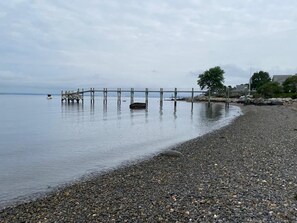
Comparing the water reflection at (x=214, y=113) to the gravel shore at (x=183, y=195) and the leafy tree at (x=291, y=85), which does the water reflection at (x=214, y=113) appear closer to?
the gravel shore at (x=183, y=195)

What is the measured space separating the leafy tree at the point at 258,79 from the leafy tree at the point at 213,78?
12750 millimetres

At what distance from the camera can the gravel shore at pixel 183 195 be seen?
21.5 feet

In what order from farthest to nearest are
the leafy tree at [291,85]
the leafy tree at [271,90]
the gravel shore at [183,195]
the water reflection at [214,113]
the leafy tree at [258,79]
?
the leafy tree at [258,79] → the leafy tree at [271,90] → the leafy tree at [291,85] → the water reflection at [214,113] → the gravel shore at [183,195]

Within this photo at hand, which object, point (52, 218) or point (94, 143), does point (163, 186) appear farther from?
point (94, 143)

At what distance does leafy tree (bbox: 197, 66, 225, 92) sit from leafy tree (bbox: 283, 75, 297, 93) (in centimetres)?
3485

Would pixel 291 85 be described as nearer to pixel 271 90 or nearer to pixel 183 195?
pixel 271 90

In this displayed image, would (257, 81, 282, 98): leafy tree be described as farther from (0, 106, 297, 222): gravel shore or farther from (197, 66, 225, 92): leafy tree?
(0, 106, 297, 222): gravel shore

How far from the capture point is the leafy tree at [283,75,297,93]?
92088 mm

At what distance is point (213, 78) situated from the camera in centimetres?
13000

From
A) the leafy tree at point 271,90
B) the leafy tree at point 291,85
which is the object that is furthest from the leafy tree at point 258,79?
the leafy tree at point 291,85

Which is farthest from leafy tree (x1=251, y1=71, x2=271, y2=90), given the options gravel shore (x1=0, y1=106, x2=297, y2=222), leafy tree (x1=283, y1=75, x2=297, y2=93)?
gravel shore (x1=0, y1=106, x2=297, y2=222)

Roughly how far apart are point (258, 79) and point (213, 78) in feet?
59.9

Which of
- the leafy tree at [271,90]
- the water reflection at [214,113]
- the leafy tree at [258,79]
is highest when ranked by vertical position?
the leafy tree at [258,79]

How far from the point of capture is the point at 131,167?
13.1 metres
